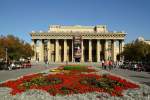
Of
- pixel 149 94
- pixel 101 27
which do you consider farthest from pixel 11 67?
pixel 101 27

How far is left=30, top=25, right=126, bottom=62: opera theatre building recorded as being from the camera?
490 ft

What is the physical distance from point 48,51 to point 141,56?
67.6 metres

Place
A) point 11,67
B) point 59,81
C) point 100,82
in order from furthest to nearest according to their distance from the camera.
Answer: point 11,67 → point 59,81 → point 100,82

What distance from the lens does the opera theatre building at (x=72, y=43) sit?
490 ft

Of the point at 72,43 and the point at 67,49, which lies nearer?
the point at 72,43

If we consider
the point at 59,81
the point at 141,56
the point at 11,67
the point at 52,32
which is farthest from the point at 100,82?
the point at 52,32

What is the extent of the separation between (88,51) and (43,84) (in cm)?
14170

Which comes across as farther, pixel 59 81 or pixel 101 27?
pixel 101 27

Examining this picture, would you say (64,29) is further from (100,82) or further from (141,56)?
(100,82)

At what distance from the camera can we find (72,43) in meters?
152

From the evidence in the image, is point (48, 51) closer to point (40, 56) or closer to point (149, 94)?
point (40, 56)

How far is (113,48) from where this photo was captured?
152 metres

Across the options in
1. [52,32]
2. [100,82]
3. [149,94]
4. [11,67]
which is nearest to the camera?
[149,94]

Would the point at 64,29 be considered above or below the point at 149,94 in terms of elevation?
above
